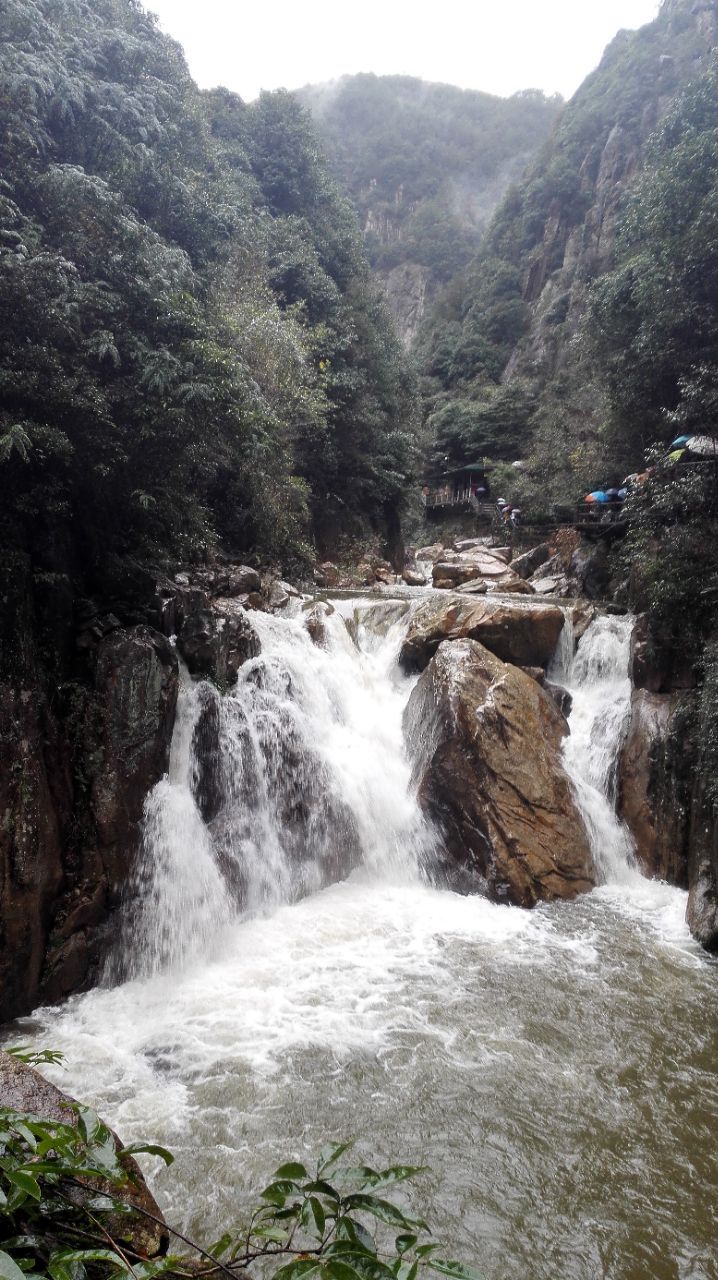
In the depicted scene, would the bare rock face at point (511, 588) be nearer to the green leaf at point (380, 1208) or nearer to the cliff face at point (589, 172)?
the green leaf at point (380, 1208)

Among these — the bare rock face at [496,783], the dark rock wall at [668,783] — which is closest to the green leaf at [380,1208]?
the bare rock face at [496,783]

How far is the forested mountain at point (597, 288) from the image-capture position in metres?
13.0

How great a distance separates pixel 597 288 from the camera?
51.7 feet

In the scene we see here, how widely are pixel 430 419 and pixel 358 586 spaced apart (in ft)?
71.0

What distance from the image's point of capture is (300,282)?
20844mm

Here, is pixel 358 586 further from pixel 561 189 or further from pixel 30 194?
pixel 561 189

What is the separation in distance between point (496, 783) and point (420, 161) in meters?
70.5

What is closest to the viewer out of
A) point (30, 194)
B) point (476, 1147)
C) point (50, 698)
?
point (476, 1147)

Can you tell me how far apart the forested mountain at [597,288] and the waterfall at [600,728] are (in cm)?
461

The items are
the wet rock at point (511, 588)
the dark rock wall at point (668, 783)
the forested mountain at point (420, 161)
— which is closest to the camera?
the dark rock wall at point (668, 783)

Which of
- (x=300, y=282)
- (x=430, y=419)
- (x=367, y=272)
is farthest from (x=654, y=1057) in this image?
(x=430, y=419)

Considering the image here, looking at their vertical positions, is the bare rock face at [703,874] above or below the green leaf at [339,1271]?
below

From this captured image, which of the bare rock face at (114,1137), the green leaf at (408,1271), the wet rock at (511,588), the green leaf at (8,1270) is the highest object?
the wet rock at (511,588)

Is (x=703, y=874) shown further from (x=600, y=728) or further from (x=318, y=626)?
(x=318, y=626)
